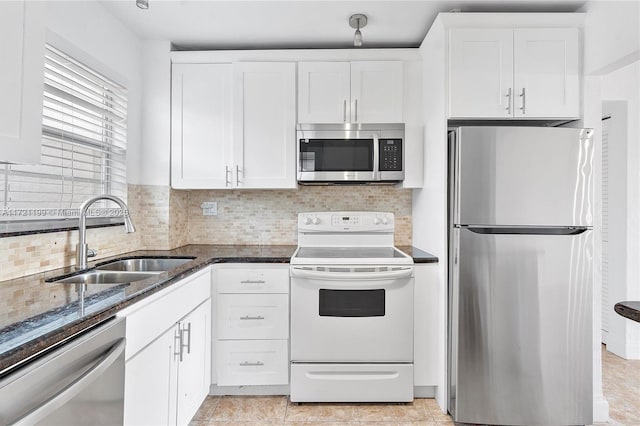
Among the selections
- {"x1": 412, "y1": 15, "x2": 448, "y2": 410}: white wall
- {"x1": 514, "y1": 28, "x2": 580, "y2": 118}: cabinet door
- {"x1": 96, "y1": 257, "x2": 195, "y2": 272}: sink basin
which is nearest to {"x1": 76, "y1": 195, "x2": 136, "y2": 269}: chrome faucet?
{"x1": 96, "y1": 257, "x2": 195, "y2": 272}: sink basin

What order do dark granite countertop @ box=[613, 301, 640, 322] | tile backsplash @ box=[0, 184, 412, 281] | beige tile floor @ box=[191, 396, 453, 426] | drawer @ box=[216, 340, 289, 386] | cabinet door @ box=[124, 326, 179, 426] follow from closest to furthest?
Answer: dark granite countertop @ box=[613, 301, 640, 322], cabinet door @ box=[124, 326, 179, 426], beige tile floor @ box=[191, 396, 453, 426], drawer @ box=[216, 340, 289, 386], tile backsplash @ box=[0, 184, 412, 281]

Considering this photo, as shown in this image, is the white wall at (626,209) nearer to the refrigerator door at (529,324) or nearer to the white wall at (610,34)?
the white wall at (610,34)

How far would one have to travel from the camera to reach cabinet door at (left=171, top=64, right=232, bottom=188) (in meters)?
2.70

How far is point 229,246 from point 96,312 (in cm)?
182

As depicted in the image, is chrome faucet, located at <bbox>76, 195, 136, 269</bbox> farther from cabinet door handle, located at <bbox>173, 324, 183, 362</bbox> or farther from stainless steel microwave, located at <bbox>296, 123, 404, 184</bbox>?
stainless steel microwave, located at <bbox>296, 123, 404, 184</bbox>

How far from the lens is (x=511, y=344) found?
2064 millimetres

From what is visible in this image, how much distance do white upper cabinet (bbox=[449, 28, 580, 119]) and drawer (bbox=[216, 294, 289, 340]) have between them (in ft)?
5.11

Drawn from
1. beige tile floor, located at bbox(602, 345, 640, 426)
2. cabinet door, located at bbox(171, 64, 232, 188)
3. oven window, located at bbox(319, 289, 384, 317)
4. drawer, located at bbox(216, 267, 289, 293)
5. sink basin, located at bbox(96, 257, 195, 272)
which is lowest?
beige tile floor, located at bbox(602, 345, 640, 426)

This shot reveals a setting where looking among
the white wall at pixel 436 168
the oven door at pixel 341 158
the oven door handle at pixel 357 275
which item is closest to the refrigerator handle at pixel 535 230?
the white wall at pixel 436 168

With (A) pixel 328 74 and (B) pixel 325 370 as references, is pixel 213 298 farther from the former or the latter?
(A) pixel 328 74

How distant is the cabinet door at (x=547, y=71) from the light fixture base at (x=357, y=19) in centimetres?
90

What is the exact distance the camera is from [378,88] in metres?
2.65

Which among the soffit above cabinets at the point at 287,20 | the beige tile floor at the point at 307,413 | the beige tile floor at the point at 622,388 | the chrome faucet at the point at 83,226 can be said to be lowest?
the beige tile floor at the point at 307,413

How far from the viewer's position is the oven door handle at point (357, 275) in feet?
7.43
